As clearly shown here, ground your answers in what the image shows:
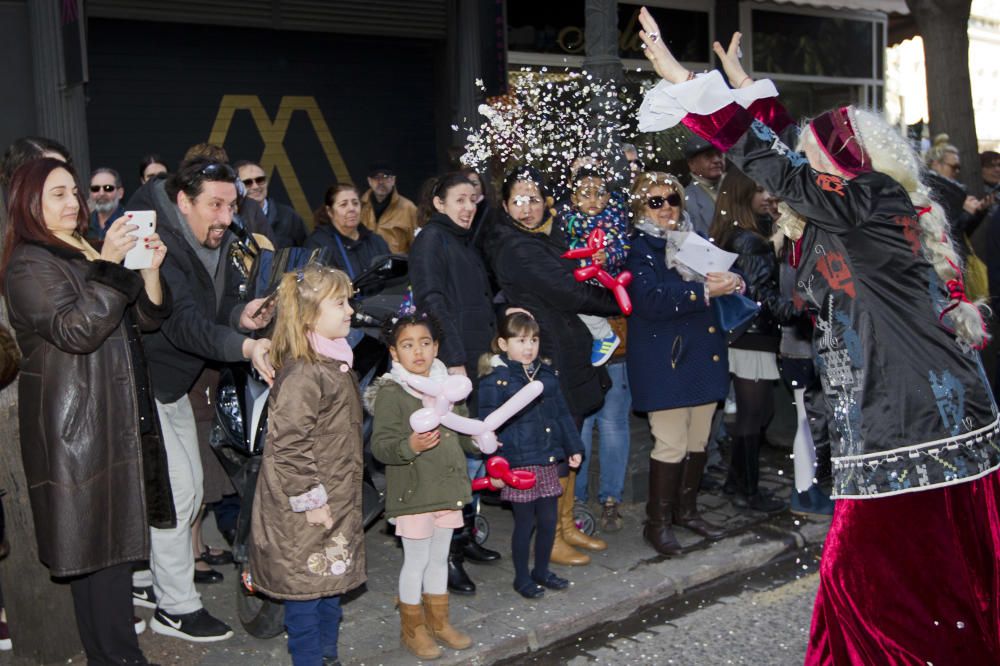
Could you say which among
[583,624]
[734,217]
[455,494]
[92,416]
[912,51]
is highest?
[912,51]

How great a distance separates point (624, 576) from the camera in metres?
5.74

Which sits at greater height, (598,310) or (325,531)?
(598,310)

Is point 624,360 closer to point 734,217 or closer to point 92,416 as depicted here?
point 734,217

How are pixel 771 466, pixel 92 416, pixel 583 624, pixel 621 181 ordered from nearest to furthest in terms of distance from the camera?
pixel 92 416 → pixel 583 624 → pixel 621 181 → pixel 771 466

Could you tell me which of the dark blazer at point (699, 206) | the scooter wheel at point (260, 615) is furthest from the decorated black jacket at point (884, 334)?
the dark blazer at point (699, 206)

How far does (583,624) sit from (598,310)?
63.8 inches

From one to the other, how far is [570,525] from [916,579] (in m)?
2.63

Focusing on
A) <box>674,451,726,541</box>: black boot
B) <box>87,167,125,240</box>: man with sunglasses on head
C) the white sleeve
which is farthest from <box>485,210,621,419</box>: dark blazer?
<box>87,167,125,240</box>: man with sunglasses on head

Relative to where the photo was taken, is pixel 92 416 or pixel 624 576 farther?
pixel 624 576

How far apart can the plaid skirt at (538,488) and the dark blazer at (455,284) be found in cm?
65

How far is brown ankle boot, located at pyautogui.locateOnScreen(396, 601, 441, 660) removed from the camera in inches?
187

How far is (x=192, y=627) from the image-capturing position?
4910 mm

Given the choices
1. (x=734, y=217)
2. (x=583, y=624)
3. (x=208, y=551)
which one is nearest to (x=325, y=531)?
(x=583, y=624)

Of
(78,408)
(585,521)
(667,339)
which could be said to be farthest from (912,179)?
(78,408)
